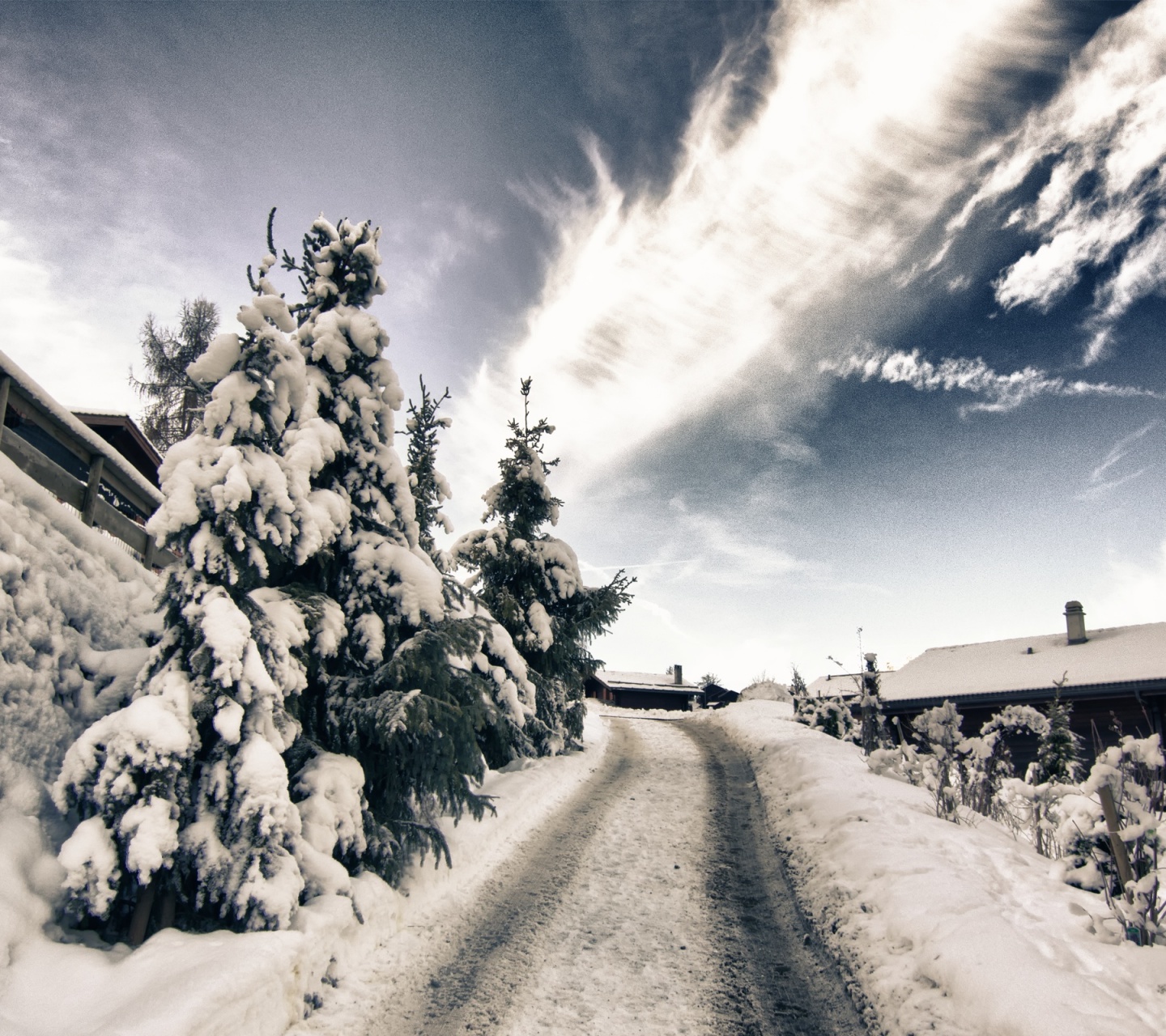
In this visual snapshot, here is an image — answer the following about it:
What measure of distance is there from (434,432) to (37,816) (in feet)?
30.8

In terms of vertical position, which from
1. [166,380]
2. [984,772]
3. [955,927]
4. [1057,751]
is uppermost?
[166,380]

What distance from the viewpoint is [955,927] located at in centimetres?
550

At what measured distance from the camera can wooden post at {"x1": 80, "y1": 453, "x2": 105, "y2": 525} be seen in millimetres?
7406

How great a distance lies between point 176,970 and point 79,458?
238 inches

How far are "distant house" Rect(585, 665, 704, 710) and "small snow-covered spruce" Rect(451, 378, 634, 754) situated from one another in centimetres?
4069

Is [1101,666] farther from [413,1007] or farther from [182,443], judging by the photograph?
[182,443]

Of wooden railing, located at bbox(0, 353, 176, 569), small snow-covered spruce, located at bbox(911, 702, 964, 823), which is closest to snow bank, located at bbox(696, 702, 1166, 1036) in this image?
small snow-covered spruce, located at bbox(911, 702, 964, 823)

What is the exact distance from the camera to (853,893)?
6.84m

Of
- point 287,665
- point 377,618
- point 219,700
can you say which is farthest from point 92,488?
point 219,700

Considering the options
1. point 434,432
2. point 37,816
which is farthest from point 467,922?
point 434,432

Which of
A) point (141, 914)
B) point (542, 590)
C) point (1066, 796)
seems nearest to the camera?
point (141, 914)

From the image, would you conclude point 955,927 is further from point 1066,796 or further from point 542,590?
point 542,590

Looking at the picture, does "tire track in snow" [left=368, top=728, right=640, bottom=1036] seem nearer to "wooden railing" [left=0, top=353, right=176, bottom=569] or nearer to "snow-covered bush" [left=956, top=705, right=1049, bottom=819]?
"wooden railing" [left=0, top=353, right=176, bottom=569]

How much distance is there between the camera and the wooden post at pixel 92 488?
741 cm
